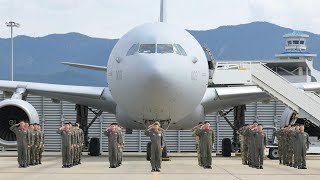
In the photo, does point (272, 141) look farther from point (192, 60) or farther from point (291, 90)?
point (192, 60)

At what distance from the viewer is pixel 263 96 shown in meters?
30.4

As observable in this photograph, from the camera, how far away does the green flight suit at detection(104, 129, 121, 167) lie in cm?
2348

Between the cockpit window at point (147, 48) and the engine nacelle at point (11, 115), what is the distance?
20.3ft

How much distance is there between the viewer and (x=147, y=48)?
24578mm

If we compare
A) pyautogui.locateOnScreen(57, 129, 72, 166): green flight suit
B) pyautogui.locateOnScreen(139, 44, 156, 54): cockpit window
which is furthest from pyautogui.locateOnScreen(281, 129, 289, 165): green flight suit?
pyautogui.locateOnScreen(57, 129, 72, 166): green flight suit

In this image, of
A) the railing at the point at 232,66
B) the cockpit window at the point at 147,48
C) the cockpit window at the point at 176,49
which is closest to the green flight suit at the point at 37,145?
the cockpit window at the point at 147,48

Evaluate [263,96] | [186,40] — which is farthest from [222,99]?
[186,40]

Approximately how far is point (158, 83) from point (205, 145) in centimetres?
258

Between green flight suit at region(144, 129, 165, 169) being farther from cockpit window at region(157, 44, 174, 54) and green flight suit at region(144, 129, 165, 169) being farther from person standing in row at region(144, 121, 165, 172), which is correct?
cockpit window at region(157, 44, 174, 54)

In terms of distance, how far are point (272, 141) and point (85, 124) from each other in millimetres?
7949

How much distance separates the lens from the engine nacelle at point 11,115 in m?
28.7

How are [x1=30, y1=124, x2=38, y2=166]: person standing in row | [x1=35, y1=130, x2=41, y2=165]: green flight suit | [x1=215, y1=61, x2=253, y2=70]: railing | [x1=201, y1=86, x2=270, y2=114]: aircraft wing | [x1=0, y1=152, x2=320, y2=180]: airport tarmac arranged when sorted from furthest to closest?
[x1=201, y1=86, x2=270, y2=114]: aircraft wing < [x1=215, y1=61, x2=253, y2=70]: railing < [x1=35, y1=130, x2=41, y2=165]: green flight suit < [x1=30, y1=124, x2=38, y2=166]: person standing in row < [x1=0, y1=152, x2=320, y2=180]: airport tarmac

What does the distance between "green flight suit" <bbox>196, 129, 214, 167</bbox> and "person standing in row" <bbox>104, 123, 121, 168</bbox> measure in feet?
8.37

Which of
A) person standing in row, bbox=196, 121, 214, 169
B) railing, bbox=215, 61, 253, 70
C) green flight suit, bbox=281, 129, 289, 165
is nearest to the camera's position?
person standing in row, bbox=196, 121, 214, 169
